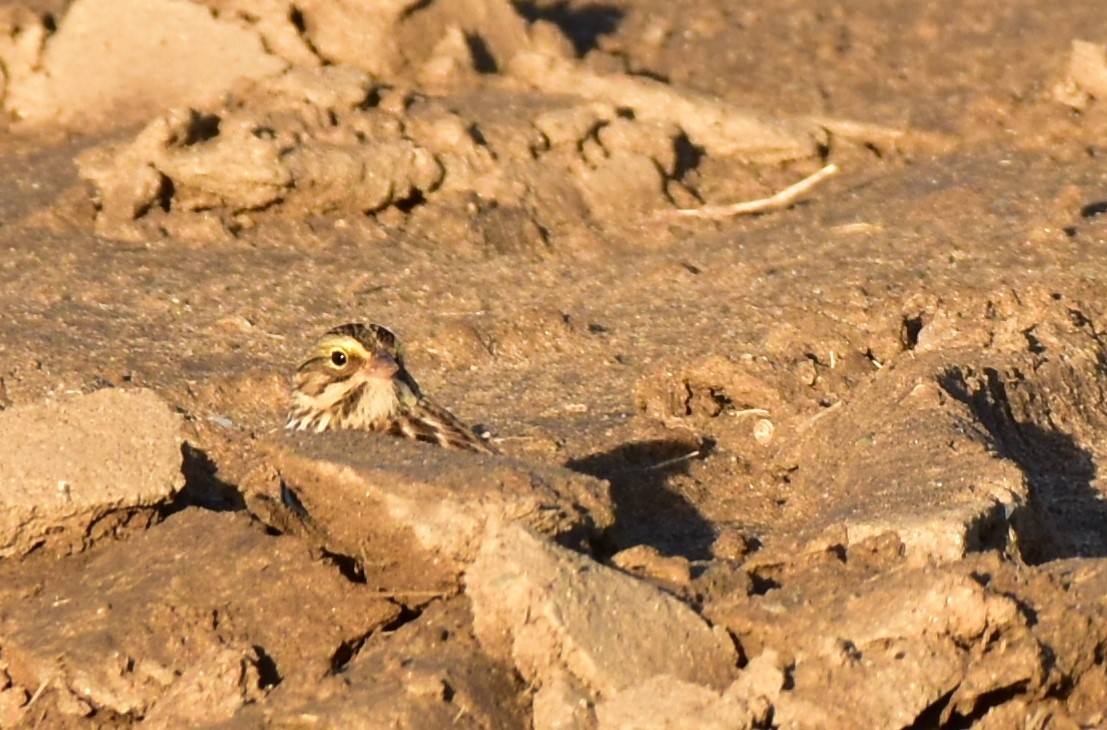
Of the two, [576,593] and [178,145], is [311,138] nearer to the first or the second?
[178,145]

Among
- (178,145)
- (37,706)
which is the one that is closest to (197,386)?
(178,145)

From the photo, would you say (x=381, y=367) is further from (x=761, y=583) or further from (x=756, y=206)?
(x=756, y=206)

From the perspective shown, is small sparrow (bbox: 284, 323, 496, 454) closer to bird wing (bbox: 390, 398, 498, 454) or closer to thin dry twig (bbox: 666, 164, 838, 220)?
bird wing (bbox: 390, 398, 498, 454)

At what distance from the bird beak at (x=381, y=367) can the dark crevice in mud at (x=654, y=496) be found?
0.69 metres

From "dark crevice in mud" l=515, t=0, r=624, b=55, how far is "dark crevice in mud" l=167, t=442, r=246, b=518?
18.7 ft

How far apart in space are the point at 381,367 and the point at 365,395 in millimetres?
104

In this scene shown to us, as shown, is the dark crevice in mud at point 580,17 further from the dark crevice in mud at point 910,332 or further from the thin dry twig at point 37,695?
the thin dry twig at point 37,695

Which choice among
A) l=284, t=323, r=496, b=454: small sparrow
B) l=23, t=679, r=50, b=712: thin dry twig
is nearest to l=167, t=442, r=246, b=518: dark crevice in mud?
l=284, t=323, r=496, b=454: small sparrow

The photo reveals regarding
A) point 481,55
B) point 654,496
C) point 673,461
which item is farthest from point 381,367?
point 481,55

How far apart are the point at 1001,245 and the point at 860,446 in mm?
3149

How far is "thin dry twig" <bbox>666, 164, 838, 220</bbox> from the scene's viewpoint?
426 inches

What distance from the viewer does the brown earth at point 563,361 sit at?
514 centimetres

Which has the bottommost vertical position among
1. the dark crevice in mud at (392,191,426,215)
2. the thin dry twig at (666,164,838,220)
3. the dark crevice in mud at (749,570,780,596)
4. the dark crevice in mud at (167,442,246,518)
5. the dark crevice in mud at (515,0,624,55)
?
the dark crevice in mud at (515,0,624,55)

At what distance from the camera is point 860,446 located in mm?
7074
